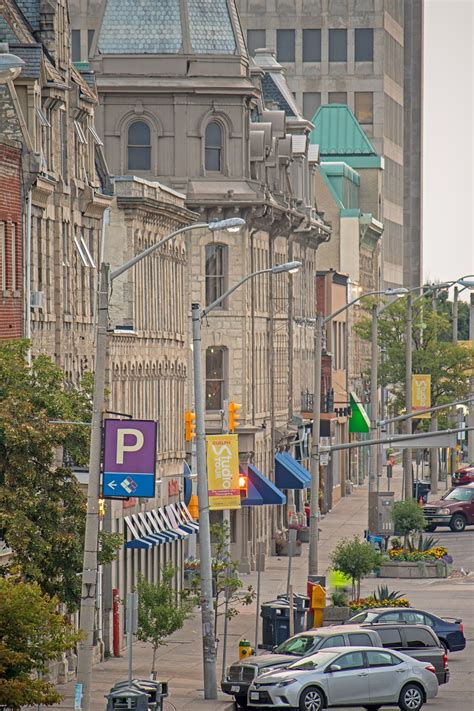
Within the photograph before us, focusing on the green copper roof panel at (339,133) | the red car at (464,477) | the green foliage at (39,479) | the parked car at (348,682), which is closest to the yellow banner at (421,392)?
the red car at (464,477)

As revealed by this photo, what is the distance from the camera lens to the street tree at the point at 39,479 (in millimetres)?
36000

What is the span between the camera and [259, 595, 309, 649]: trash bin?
165 ft

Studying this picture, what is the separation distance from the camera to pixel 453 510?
3450 inches

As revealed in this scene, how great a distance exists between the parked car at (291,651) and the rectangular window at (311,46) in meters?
108

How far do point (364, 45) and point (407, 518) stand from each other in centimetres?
→ 7818

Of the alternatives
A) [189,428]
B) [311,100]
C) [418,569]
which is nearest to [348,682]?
[189,428]

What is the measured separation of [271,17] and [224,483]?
9992 centimetres

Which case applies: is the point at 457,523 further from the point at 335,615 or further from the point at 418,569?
the point at 335,615

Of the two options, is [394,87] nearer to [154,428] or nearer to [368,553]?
[368,553]

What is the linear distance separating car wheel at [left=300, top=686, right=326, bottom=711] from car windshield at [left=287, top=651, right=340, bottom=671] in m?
0.49

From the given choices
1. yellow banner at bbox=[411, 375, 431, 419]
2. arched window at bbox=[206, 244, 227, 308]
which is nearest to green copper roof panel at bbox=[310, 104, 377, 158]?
yellow banner at bbox=[411, 375, 431, 419]

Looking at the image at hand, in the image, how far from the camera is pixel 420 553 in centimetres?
7088

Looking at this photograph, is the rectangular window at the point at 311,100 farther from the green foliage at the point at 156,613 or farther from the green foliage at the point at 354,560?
the green foliage at the point at 156,613

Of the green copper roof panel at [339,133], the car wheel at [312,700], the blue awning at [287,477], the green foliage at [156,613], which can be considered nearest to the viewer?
the car wheel at [312,700]
